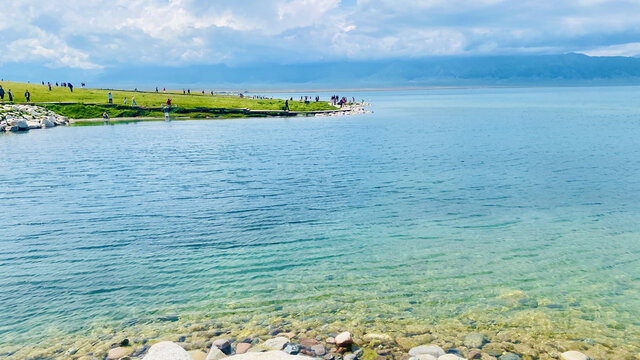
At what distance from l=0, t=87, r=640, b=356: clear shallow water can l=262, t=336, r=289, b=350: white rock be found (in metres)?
1.67

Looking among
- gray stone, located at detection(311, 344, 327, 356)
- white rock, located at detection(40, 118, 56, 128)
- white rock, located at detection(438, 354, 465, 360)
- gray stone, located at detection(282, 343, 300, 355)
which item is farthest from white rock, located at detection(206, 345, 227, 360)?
white rock, located at detection(40, 118, 56, 128)

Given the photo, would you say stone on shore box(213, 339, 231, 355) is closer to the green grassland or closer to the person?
the person

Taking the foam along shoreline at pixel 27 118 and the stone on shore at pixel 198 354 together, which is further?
the foam along shoreline at pixel 27 118

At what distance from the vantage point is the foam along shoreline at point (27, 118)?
81.8 metres

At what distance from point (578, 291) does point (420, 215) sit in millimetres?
10533

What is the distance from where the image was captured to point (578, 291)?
1659cm

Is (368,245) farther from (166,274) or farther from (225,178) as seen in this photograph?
(225,178)

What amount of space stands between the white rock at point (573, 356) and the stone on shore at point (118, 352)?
12.8 meters

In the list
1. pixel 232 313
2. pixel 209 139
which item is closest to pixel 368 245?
pixel 232 313

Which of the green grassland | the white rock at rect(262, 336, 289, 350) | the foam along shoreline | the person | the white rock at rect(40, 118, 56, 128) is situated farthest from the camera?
the green grassland

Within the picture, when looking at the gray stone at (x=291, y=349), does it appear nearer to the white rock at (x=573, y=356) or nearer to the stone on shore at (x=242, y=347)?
the stone on shore at (x=242, y=347)

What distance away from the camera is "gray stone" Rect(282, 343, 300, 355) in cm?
1272

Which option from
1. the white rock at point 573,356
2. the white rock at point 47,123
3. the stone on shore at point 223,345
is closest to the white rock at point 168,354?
the stone on shore at point 223,345

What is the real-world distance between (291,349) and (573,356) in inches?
317
